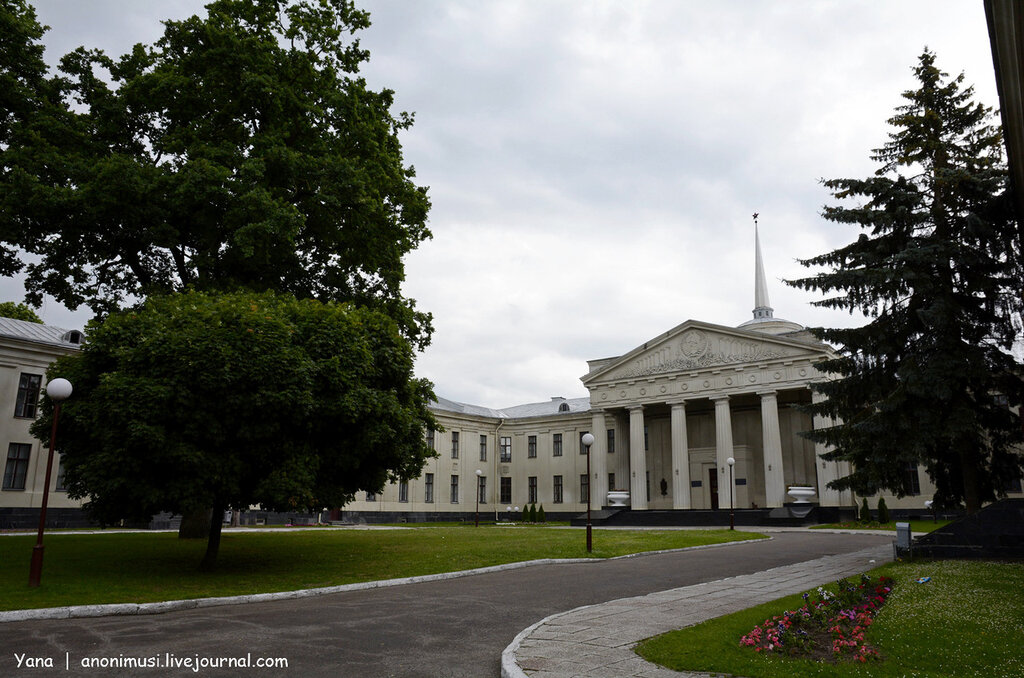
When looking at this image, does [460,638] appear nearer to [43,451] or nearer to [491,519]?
[43,451]

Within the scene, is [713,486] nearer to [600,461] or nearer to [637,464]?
[637,464]

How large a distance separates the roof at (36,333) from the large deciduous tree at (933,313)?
33.1 meters

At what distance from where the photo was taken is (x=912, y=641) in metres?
7.24

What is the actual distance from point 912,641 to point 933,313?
11234mm

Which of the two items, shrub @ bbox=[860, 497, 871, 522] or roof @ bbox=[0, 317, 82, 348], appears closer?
roof @ bbox=[0, 317, 82, 348]

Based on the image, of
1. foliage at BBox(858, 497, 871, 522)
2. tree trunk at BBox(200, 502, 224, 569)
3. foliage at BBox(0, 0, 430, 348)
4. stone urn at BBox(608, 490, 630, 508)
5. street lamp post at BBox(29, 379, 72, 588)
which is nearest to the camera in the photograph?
street lamp post at BBox(29, 379, 72, 588)

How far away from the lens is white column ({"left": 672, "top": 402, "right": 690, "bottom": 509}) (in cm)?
4731

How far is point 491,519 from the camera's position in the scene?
5784cm

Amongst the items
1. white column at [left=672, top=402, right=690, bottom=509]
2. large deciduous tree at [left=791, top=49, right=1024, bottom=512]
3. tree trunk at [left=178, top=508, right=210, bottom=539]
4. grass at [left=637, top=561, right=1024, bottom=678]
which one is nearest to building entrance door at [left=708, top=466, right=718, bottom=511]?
white column at [left=672, top=402, right=690, bottom=509]

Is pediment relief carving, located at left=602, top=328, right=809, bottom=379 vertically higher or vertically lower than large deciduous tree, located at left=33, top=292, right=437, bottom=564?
higher

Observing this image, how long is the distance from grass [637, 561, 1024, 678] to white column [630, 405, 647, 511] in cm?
3853

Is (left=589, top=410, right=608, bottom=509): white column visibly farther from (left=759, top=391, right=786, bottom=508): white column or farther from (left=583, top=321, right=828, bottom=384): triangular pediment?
(left=759, top=391, right=786, bottom=508): white column

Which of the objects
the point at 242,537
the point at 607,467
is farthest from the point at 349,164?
the point at 607,467

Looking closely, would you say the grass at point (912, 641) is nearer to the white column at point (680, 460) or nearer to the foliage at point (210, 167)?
the foliage at point (210, 167)
